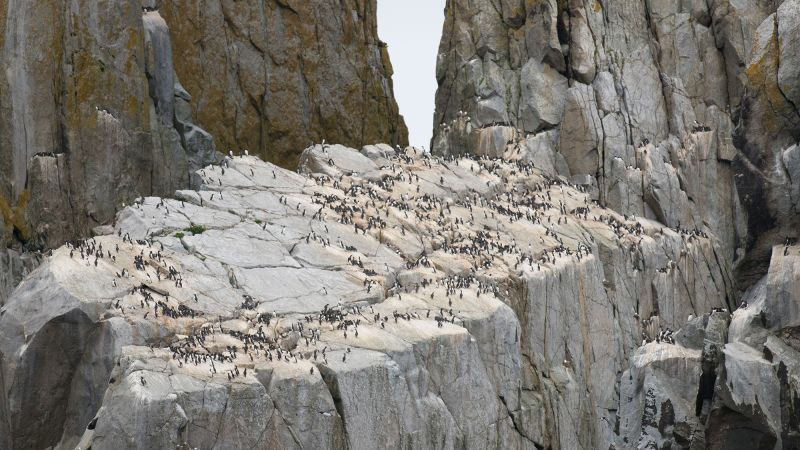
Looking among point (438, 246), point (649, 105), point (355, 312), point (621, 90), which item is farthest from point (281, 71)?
point (355, 312)

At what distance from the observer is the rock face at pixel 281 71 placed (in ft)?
220

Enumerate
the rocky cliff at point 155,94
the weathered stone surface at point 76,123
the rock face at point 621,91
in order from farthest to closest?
the rock face at point 621,91
the rocky cliff at point 155,94
the weathered stone surface at point 76,123

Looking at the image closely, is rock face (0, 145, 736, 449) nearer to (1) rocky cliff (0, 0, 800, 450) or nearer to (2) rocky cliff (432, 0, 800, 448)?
(1) rocky cliff (0, 0, 800, 450)

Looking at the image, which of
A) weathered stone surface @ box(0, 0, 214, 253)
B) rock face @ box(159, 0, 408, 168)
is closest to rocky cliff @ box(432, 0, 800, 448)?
rock face @ box(159, 0, 408, 168)

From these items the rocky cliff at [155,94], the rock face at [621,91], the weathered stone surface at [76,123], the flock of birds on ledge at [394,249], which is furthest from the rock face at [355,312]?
the rocky cliff at [155,94]

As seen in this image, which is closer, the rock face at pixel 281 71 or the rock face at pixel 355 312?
the rock face at pixel 355 312

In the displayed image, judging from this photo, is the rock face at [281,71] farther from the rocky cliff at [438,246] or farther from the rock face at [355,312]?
the rock face at [355,312]

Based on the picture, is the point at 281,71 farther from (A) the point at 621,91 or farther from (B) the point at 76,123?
(A) the point at 621,91

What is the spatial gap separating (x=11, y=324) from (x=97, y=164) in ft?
39.9

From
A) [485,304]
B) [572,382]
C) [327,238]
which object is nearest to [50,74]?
[327,238]

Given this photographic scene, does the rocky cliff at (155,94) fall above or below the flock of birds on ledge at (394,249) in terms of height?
above

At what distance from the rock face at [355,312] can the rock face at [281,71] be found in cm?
494

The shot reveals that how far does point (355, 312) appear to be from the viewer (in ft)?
161

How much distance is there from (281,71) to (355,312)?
23428 millimetres
